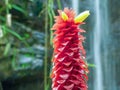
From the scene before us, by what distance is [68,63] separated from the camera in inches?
19.1

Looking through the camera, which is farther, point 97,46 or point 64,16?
point 97,46

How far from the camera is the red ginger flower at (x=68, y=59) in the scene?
1.59ft

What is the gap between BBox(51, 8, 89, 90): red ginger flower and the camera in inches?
19.1

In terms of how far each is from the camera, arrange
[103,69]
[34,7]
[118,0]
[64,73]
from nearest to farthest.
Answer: [64,73], [103,69], [118,0], [34,7]

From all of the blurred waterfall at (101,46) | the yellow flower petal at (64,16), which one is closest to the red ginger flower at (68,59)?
the yellow flower petal at (64,16)

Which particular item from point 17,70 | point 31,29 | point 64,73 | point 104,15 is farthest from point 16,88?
point 64,73

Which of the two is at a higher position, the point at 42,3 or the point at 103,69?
the point at 42,3

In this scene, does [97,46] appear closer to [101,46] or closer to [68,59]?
[101,46]

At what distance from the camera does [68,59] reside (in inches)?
19.3

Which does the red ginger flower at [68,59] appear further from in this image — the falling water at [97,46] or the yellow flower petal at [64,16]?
the falling water at [97,46]

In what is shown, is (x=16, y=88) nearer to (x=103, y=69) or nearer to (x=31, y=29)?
(x=31, y=29)

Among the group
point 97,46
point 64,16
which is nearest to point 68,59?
point 64,16

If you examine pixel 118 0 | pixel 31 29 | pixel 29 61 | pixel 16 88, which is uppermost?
pixel 118 0

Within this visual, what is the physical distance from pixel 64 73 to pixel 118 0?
1.67 metres
